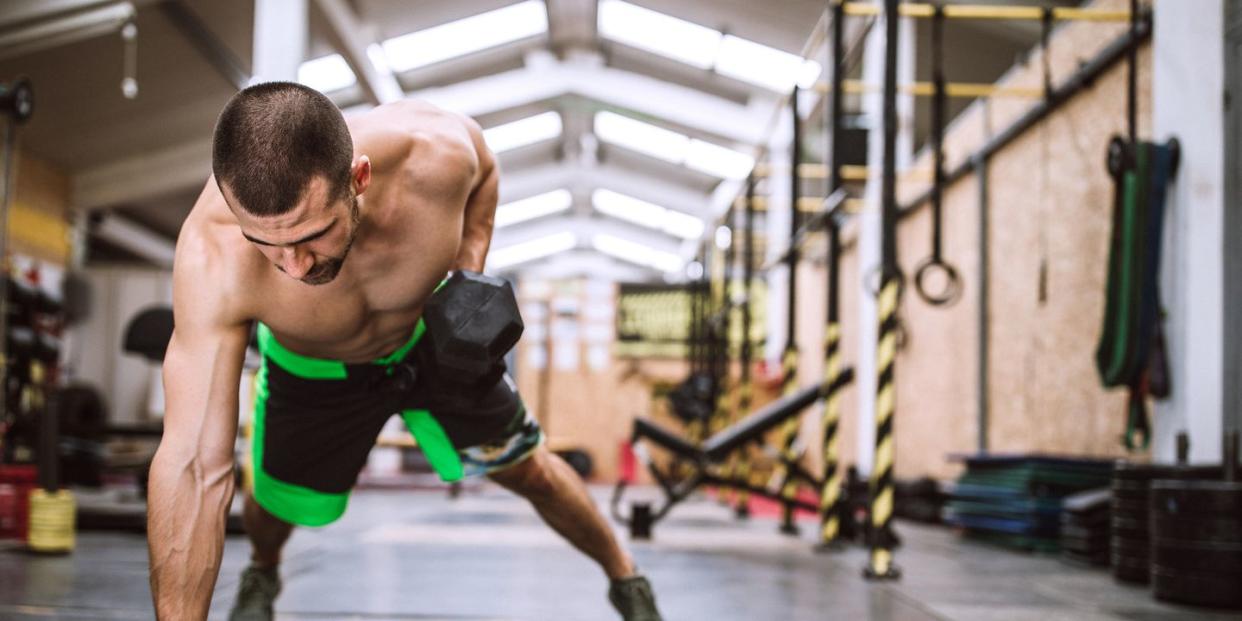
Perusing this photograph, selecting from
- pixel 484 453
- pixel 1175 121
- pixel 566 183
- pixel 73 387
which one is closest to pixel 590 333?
pixel 566 183

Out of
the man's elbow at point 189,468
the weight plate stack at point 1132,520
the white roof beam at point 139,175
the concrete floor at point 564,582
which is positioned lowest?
the concrete floor at point 564,582

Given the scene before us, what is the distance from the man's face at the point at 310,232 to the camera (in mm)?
1158

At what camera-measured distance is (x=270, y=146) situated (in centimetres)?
113

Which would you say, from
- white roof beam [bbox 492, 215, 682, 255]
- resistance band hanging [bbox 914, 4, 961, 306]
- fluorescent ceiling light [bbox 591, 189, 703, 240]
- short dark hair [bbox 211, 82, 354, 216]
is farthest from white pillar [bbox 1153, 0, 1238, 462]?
white roof beam [bbox 492, 215, 682, 255]

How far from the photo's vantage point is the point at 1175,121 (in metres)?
3.95

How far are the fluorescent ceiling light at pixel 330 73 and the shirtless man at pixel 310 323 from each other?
6303 mm

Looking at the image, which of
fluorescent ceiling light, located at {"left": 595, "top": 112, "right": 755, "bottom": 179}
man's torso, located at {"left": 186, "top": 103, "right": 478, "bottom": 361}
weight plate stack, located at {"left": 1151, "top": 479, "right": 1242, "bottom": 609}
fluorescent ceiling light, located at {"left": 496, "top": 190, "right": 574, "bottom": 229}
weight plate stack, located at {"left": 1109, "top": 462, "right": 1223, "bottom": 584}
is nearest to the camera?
man's torso, located at {"left": 186, "top": 103, "right": 478, "bottom": 361}

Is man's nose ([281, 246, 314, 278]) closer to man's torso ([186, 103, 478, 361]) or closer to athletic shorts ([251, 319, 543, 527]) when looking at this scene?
man's torso ([186, 103, 478, 361])

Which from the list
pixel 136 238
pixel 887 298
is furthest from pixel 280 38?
pixel 136 238

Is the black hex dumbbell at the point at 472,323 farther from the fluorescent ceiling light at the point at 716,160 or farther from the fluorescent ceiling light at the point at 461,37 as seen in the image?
the fluorescent ceiling light at the point at 716,160

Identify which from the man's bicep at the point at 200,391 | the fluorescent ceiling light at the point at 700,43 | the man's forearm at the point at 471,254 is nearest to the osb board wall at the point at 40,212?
the fluorescent ceiling light at the point at 700,43

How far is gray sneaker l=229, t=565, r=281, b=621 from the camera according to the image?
2250 mm

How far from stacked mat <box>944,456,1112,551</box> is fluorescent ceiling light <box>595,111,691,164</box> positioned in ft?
26.6

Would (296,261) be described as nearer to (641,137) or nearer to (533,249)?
(641,137)
